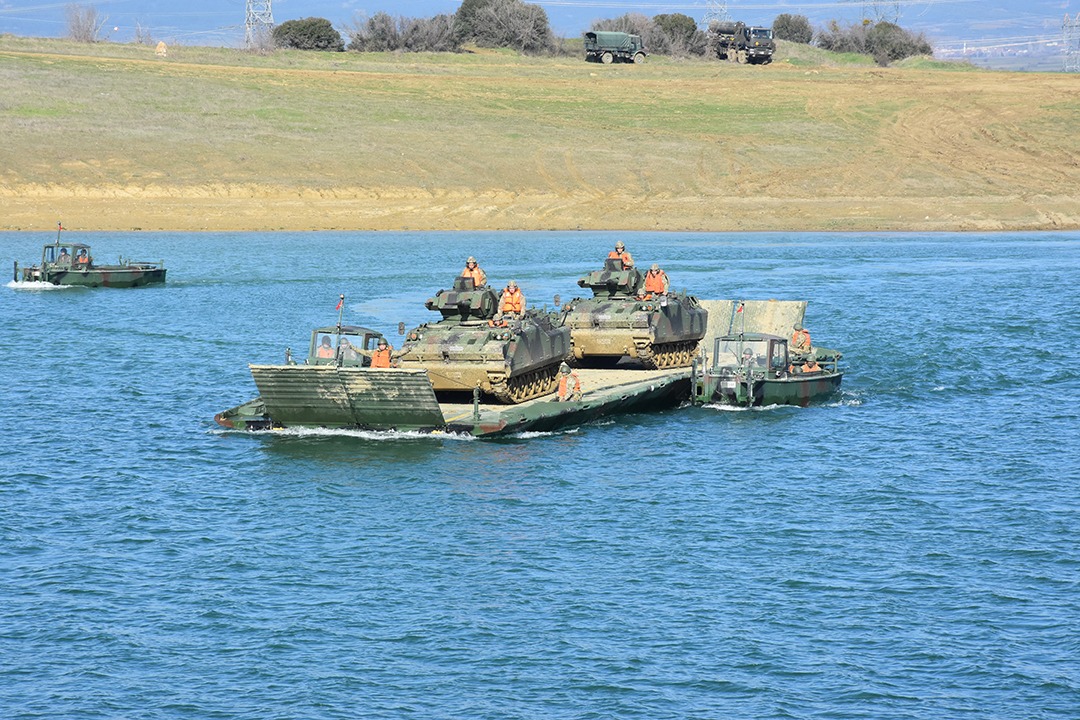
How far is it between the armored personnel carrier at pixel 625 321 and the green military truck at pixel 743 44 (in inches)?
3359

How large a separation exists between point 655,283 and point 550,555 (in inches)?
735

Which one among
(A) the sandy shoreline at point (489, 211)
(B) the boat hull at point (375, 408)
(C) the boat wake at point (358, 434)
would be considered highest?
(A) the sandy shoreline at point (489, 211)

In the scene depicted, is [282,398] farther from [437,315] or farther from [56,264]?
[56,264]

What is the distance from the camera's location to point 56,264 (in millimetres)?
65812

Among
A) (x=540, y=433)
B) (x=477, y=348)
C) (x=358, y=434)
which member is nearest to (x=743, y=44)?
(x=477, y=348)

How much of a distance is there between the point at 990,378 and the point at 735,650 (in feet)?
81.7

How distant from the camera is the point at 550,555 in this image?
2622 cm

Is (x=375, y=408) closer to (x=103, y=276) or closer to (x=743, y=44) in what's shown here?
(x=103, y=276)

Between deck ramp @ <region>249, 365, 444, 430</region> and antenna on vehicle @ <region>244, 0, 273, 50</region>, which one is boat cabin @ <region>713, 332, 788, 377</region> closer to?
deck ramp @ <region>249, 365, 444, 430</region>

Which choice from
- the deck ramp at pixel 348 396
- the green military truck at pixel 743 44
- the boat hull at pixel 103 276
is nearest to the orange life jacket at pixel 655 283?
the deck ramp at pixel 348 396

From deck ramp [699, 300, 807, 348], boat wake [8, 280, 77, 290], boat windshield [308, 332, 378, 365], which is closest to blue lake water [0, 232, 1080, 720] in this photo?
boat windshield [308, 332, 378, 365]

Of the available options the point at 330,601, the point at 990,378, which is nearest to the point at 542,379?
the point at 990,378

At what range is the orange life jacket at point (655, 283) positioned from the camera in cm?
4400

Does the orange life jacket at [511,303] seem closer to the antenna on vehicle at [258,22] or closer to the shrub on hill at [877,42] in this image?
the antenna on vehicle at [258,22]
